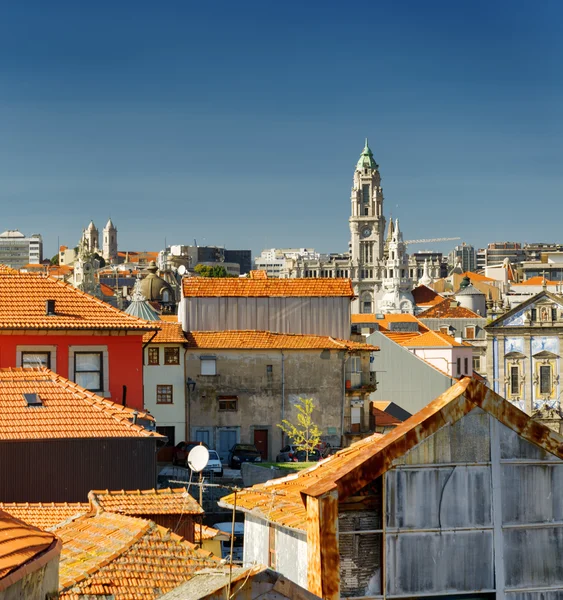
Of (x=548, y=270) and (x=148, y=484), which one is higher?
(x=548, y=270)

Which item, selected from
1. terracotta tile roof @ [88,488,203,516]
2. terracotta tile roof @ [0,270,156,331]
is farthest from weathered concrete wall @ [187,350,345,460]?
terracotta tile roof @ [88,488,203,516]

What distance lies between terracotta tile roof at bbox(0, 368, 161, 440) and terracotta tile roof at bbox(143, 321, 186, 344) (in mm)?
20794

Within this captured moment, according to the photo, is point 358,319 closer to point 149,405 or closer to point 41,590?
point 149,405

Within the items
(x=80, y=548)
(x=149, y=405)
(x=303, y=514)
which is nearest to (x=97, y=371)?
(x=149, y=405)

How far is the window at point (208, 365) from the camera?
50500mm

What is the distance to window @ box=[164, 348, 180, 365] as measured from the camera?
164 ft

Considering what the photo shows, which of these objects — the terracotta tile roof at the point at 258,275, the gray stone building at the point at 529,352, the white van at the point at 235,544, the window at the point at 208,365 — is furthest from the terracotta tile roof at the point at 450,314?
the white van at the point at 235,544

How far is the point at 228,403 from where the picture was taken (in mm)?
50406

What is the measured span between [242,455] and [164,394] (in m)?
3.93

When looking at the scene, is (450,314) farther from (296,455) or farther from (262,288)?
(296,455)

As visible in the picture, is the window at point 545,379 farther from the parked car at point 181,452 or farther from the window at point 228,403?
the parked car at point 181,452

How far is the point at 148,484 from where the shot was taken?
2630 cm

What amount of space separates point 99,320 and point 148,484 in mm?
9902

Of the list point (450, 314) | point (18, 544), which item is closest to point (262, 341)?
point (18, 544)
